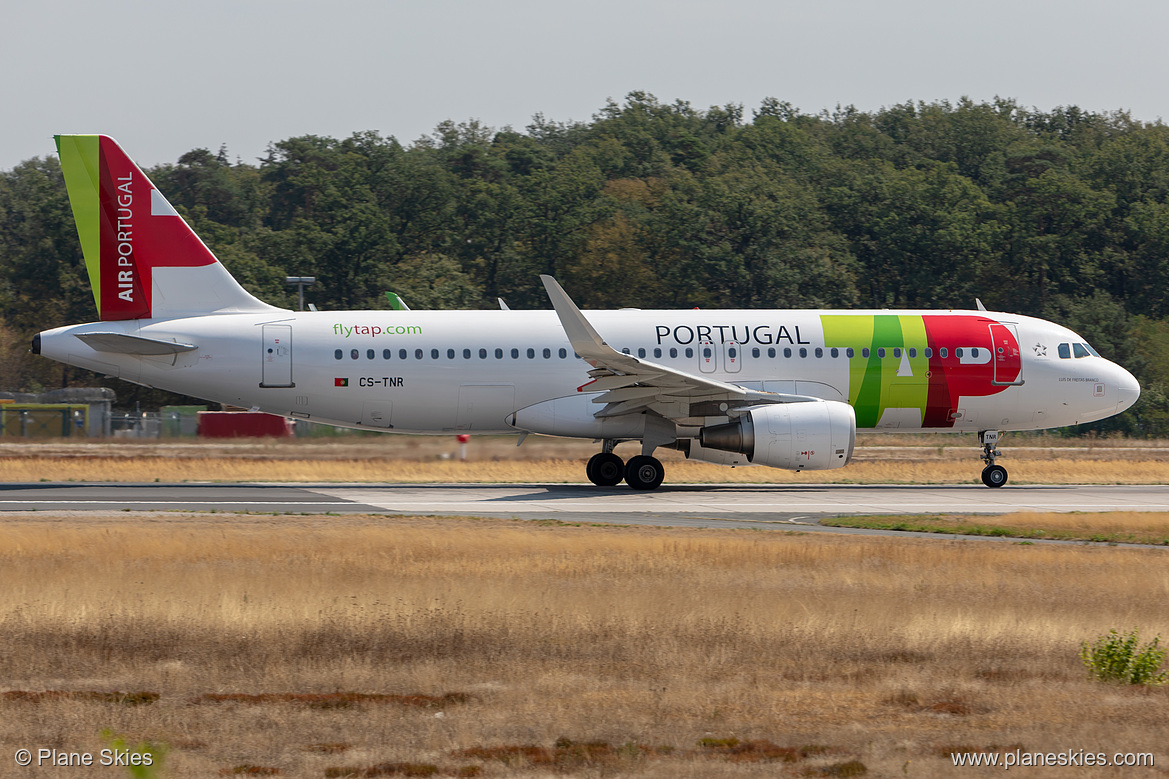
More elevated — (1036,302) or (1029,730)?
(1036,302)

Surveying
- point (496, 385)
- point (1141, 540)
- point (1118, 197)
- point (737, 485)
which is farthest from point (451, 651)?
point (1118, 197)

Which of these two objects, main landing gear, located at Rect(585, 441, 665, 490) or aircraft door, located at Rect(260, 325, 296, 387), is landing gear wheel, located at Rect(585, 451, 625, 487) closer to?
main landing gear, located at Rect(585, 441, 665, 490)

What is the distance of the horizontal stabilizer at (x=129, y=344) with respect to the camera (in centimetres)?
2761

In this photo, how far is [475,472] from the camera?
109 ft

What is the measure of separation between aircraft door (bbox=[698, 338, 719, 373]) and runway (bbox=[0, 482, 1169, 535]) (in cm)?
→ 283

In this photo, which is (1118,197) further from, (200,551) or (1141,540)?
(200,551)

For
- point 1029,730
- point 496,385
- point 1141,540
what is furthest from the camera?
point 496,385

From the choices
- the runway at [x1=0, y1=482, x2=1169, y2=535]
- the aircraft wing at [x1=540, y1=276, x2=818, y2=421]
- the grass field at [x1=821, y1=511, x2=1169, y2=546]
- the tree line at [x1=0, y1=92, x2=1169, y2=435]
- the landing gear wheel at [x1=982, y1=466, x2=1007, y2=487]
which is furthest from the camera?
the tree line at [x1=0, y1=92, x2=1169, y2=435]

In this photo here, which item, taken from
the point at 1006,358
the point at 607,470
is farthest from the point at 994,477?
the point at 607,470

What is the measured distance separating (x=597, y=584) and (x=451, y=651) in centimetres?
365

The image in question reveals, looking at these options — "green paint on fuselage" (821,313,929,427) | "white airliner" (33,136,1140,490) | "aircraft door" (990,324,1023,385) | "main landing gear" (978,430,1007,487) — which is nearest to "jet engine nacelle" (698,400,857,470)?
"white airliner" (33,136,1140,490)

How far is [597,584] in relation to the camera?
48.0ft

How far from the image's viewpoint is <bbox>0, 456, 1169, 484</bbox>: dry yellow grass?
32719mm

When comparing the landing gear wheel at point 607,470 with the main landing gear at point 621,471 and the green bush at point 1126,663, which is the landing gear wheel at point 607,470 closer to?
the main landing gear at point 621,471
